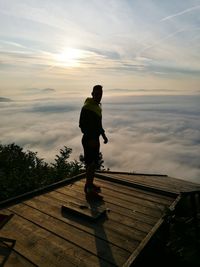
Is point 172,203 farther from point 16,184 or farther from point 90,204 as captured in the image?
point 16,184

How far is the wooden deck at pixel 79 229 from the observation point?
141 inches

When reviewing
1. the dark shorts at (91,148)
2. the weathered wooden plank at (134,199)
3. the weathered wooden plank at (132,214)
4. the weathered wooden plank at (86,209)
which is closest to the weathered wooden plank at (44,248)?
the weathered wooden plank at (86,209)

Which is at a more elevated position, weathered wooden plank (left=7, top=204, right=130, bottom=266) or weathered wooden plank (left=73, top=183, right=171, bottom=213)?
weathered wooden plank (left=73, top=183, right=171, bottom=213)

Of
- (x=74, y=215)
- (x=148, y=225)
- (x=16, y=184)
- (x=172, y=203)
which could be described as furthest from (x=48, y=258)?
(x=16, y=184)

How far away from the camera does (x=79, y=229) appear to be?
4387 mm

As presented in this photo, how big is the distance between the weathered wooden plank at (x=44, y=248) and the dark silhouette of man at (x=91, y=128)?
1.80 meters

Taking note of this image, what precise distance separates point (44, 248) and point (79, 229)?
76 centimetres

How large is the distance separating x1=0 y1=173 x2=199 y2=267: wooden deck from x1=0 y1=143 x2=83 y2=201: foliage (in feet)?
6.83

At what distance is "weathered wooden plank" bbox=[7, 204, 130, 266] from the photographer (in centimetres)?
368

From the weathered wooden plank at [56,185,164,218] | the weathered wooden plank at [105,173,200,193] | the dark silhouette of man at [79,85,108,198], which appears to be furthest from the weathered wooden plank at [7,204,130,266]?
the weathered wooden plank at [105,173,200,193]

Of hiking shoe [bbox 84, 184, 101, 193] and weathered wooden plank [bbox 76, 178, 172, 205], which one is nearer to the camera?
weathered wooden plank [bbox 76, 178, 172, 205]

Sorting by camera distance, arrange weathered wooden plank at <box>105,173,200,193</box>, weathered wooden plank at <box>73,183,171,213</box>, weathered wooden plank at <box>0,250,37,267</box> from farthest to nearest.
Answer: weathered wooden plank at <box>105,173,200,193</box>, weathered wooden plank at <box>73,183,171,213</box>, weathered wooden plank at <box>0,250,37,267</box>

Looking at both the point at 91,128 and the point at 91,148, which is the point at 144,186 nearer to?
the point at 91,148

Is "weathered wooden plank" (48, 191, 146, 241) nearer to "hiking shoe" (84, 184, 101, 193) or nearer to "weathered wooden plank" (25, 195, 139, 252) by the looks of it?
"weathered wooden plank" (25, 195, 139, 252)
